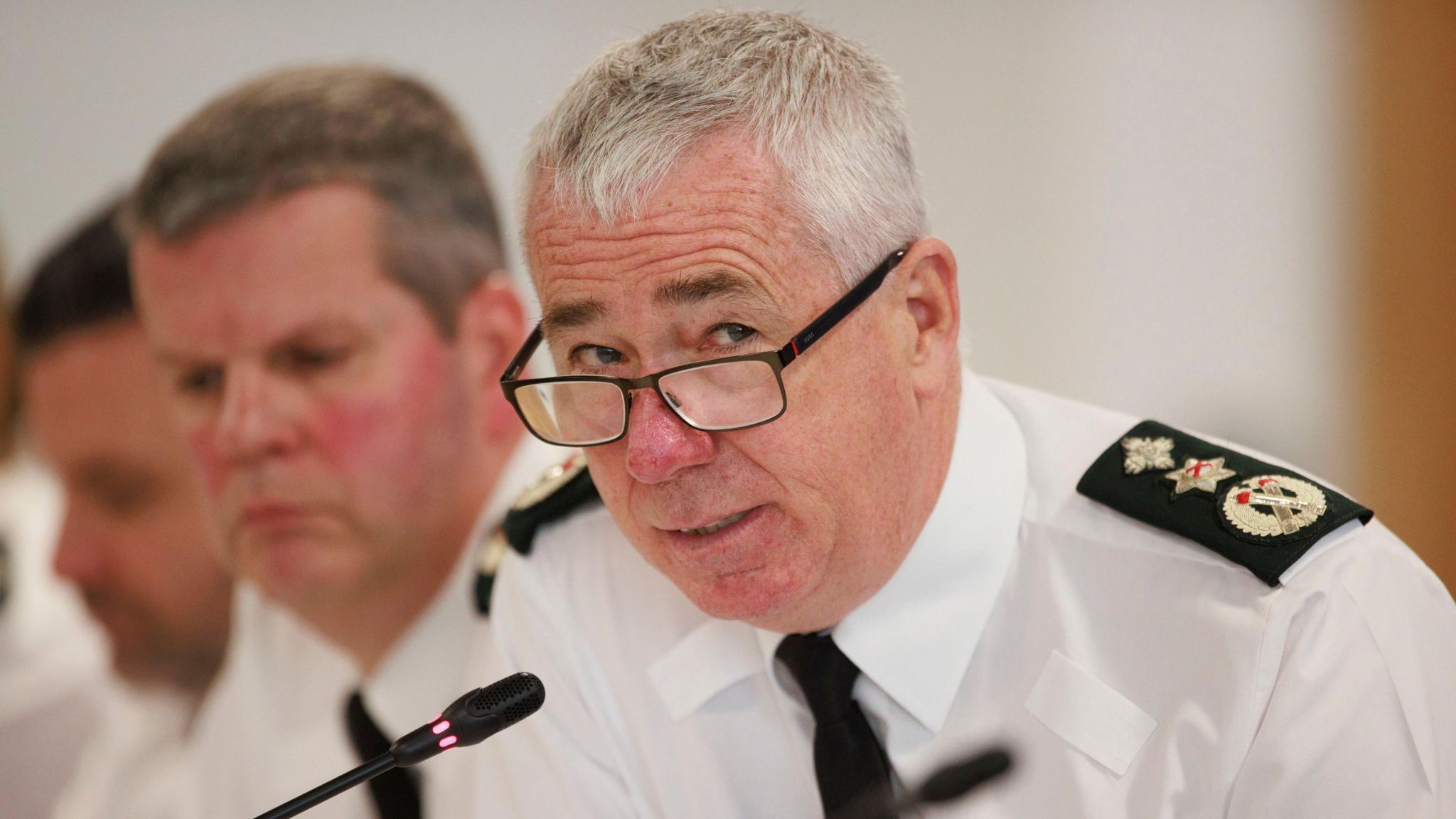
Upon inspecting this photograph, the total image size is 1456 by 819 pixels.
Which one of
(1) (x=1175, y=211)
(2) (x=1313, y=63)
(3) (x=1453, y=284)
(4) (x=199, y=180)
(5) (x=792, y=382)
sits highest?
(4) (x=199, y=180)

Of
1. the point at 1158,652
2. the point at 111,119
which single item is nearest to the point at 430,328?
the point at 111,119

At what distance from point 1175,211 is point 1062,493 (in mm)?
1229

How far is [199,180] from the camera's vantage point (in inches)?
84.4

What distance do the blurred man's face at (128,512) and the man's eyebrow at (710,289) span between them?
4.92 feet

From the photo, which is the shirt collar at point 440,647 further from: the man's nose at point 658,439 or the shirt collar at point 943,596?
the man's nose at point 658,439

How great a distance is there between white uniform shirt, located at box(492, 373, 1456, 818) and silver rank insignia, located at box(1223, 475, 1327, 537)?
0.04 metres

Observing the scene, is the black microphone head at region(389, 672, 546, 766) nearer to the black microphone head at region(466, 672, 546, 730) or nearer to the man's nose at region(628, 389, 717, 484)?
the black microphone head at region(466, 672, 546, 730)

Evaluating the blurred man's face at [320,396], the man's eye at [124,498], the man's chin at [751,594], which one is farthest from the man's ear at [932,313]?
the man's eye at [124,498]

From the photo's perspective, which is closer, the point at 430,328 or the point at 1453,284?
the point at 430,328

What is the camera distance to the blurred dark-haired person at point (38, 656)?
2414 mm

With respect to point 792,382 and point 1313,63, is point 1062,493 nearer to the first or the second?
point 792,382

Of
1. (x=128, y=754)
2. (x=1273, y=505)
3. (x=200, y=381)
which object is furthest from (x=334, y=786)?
(x=128, y=754)

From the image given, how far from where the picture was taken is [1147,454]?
58.2 inches

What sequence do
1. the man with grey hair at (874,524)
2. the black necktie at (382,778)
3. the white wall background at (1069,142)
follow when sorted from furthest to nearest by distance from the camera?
Answer: the white wall background at (1069,142), the black necktie at (382,778), the man with grey hair at (874,524)
